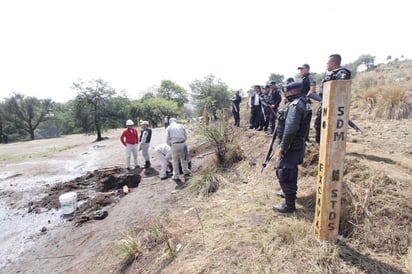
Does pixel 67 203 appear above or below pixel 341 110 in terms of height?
below

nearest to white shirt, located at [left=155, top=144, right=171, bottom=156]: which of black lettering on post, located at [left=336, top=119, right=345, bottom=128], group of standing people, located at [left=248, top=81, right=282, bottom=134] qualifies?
group of standing people, located at [left=248, top=81, right=282, bottom=134]

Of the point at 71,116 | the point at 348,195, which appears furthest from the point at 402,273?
the point at 71,116

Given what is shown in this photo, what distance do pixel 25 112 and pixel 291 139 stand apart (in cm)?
5405

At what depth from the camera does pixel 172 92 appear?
70.8m

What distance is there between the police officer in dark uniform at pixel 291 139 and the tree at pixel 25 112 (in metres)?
52.7

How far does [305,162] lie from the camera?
13.1 feet

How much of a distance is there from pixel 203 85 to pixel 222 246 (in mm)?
38581

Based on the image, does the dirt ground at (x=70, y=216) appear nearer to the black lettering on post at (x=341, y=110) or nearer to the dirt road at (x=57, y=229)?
the dirt road at (x=57, y=229)

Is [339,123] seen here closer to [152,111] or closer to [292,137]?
[292,137]

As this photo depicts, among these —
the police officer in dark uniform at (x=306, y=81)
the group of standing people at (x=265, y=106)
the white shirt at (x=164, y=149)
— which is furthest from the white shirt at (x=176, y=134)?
the police officer in dark uniform at (x=306, y=81)

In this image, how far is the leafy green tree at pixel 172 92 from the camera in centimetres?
6969

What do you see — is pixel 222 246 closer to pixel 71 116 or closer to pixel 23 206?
pixel 23 206

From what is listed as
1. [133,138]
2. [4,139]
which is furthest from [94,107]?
[4,139]

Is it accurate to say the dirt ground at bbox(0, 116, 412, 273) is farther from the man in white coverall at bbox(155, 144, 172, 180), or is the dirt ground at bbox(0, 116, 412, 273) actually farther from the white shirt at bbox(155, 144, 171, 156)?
the white shirt at bbox(155, 144, 171, 156)
